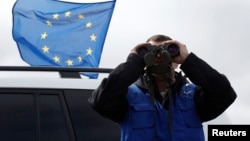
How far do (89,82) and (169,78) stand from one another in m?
1.10

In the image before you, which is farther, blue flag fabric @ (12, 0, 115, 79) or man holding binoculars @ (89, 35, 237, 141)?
blue flag fabric @ (12, 0, 115, 79)

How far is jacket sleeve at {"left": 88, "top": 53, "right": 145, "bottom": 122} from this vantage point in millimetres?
2670

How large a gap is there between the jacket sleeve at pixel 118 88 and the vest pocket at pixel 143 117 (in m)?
0.09

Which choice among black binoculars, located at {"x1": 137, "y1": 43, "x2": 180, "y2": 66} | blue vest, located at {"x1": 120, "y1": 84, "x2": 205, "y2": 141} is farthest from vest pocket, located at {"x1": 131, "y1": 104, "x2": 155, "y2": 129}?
black binoculars, located at {"x1": 137, "y1": 43, "x2": 180, "y2": 66}

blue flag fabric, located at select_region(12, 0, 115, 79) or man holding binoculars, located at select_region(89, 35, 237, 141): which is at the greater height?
man holding binoculars, located at select_region(89, 35, 237, 141)

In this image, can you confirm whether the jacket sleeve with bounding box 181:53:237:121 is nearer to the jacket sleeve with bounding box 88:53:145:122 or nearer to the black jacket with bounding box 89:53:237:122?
the black jacket with bounding box 89:53:237:122

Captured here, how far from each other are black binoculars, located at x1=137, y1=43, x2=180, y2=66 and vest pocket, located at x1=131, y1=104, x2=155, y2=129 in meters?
0.20

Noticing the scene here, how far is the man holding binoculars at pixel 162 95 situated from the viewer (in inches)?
103

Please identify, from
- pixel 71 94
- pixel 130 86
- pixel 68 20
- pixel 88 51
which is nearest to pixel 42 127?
pixel 71 94

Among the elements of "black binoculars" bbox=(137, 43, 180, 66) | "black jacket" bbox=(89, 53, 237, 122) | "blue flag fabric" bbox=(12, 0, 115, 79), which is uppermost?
"black binoculars" bbox=(137, 43, 180, 66)

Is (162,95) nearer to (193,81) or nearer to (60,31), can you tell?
(193,81)

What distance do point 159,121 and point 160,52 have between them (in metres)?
0.31

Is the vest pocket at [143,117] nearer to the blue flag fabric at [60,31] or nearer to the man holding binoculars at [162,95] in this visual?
Result: the man holding binoculars at [162,95]

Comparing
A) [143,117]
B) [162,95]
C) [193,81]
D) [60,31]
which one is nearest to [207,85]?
[193,81]
